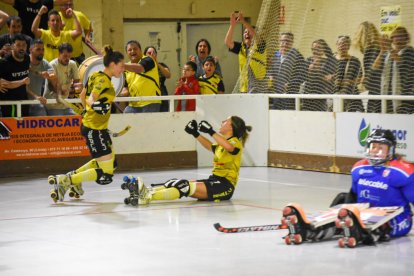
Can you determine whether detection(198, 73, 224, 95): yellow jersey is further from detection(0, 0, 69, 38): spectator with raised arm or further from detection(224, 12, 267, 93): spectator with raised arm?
detection(0, 0, 69, 38): spectator with raised arm

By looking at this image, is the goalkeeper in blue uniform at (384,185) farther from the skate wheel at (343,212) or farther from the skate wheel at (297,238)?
the skate wheel at (343,212)

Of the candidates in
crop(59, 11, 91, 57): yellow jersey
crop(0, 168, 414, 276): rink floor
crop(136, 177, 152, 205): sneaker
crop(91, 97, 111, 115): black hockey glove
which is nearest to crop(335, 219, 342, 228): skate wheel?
crop(0, 168, 414, 276): rink floor

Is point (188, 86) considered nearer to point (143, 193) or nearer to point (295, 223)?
point (143, 193)

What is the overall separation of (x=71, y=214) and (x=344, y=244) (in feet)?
12.7

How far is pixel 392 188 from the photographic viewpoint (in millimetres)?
9211

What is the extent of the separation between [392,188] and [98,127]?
4.39 metres

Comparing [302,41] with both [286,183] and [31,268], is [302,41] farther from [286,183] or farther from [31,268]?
[31,268]

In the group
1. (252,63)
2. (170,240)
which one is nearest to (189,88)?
(252,63)

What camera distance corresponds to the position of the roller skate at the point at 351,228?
851 centimetres

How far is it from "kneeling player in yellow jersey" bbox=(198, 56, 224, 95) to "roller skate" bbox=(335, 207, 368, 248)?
329 inches

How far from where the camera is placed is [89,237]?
31.8ft

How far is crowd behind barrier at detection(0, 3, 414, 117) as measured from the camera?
47.3 ft

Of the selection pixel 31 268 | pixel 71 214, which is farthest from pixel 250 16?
pixel 31 268

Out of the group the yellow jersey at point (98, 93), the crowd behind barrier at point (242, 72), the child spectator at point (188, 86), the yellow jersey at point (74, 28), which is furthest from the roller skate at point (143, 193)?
the yellow jersey at point (74, 28)
